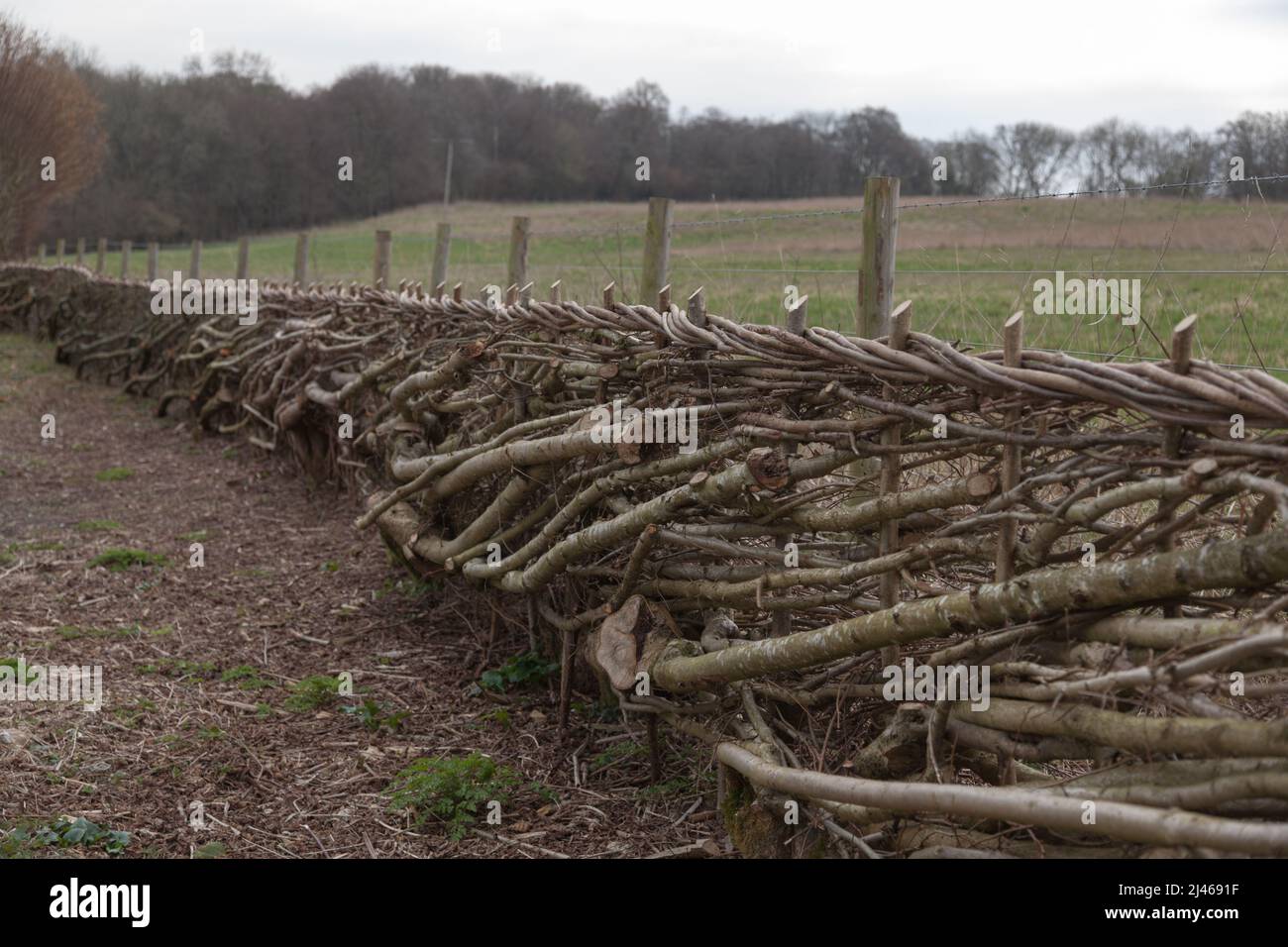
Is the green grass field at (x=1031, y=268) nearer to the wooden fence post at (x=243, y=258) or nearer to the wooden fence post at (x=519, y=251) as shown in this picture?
the wooden fence post at (x=519, y=251)

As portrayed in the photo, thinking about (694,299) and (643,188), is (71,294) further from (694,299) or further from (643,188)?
(643,188)

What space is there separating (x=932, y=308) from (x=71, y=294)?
1217 centimetres

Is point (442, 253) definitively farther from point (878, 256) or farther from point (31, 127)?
point (31, 127)

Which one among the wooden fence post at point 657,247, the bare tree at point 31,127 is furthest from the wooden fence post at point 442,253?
the bare tree at point 31,127

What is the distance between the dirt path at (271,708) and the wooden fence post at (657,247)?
1.83m

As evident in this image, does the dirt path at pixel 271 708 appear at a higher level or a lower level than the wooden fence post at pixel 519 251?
lower

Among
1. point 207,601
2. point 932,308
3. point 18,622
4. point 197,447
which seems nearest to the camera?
point 18,622

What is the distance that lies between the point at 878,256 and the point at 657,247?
1.97m

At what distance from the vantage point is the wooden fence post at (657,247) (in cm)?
590

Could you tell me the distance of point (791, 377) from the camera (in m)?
3.20

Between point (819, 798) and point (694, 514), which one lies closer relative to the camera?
point (819, 798)

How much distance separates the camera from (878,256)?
416 centimetres

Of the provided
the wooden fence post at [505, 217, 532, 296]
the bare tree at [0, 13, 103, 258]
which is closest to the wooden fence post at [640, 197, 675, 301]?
the wooden fence post at [505, 217, 532, 296]

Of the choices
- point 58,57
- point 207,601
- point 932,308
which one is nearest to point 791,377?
point 207,601
